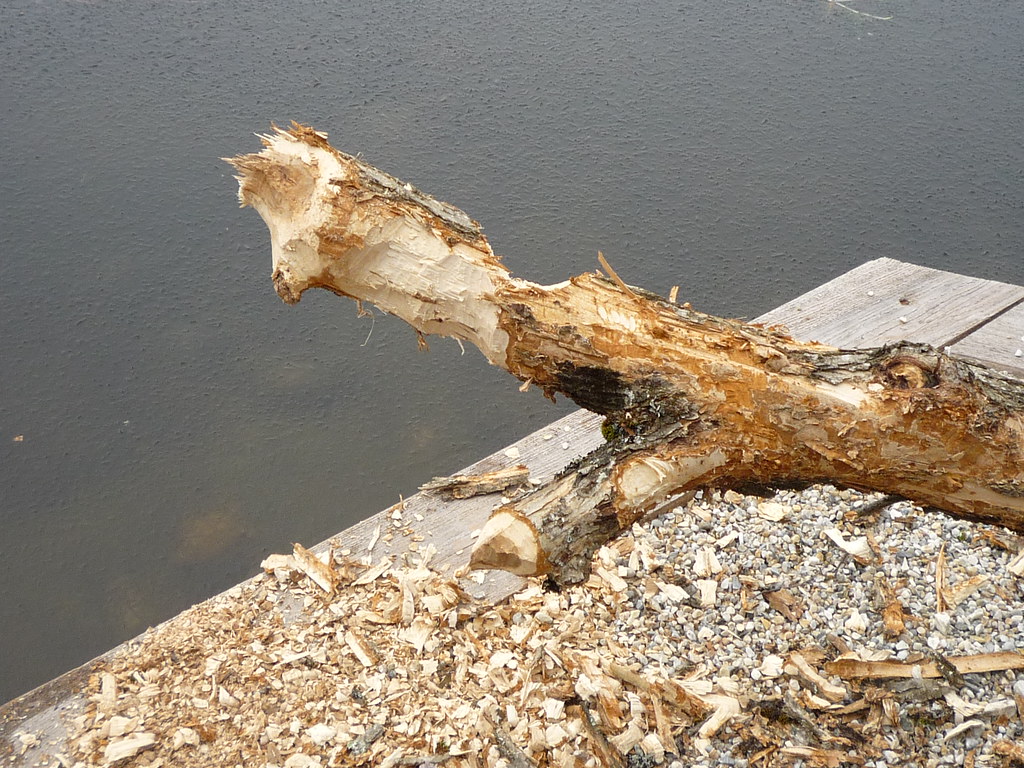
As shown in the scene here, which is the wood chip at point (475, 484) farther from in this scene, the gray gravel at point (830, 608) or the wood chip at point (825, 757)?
the wood chip at point (825, 757)

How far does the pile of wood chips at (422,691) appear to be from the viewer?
1818 mm

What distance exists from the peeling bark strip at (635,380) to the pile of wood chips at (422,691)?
0.54m

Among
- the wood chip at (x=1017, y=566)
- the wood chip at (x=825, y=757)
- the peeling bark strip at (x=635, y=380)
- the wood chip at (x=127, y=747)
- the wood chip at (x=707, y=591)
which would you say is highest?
the peeling bark strip at (x=635, y=380)

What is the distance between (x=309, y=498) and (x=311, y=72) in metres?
2.20

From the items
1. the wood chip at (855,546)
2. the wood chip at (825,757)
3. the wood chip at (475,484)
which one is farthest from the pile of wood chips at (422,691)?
the wood chip at (855,546)

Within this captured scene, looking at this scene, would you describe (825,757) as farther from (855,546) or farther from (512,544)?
(512,544)

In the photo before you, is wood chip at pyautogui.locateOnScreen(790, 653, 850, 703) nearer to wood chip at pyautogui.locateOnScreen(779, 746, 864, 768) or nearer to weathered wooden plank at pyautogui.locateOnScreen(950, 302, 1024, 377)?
wood chip at pyautogui.locateOnScreen(779, 746, 864, 768)

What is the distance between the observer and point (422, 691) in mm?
1967

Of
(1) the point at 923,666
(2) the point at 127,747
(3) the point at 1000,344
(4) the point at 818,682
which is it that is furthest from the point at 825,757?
(3) the point at 1000,344

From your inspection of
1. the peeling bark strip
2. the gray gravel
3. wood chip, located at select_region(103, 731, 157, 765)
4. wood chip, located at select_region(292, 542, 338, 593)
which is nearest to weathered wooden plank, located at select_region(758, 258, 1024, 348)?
the gray gravel

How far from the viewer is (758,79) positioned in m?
4.29

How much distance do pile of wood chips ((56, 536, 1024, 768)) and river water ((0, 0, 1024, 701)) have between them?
2.04 feet

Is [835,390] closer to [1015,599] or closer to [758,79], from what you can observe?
[1015,599]

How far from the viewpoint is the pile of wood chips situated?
1818mm
